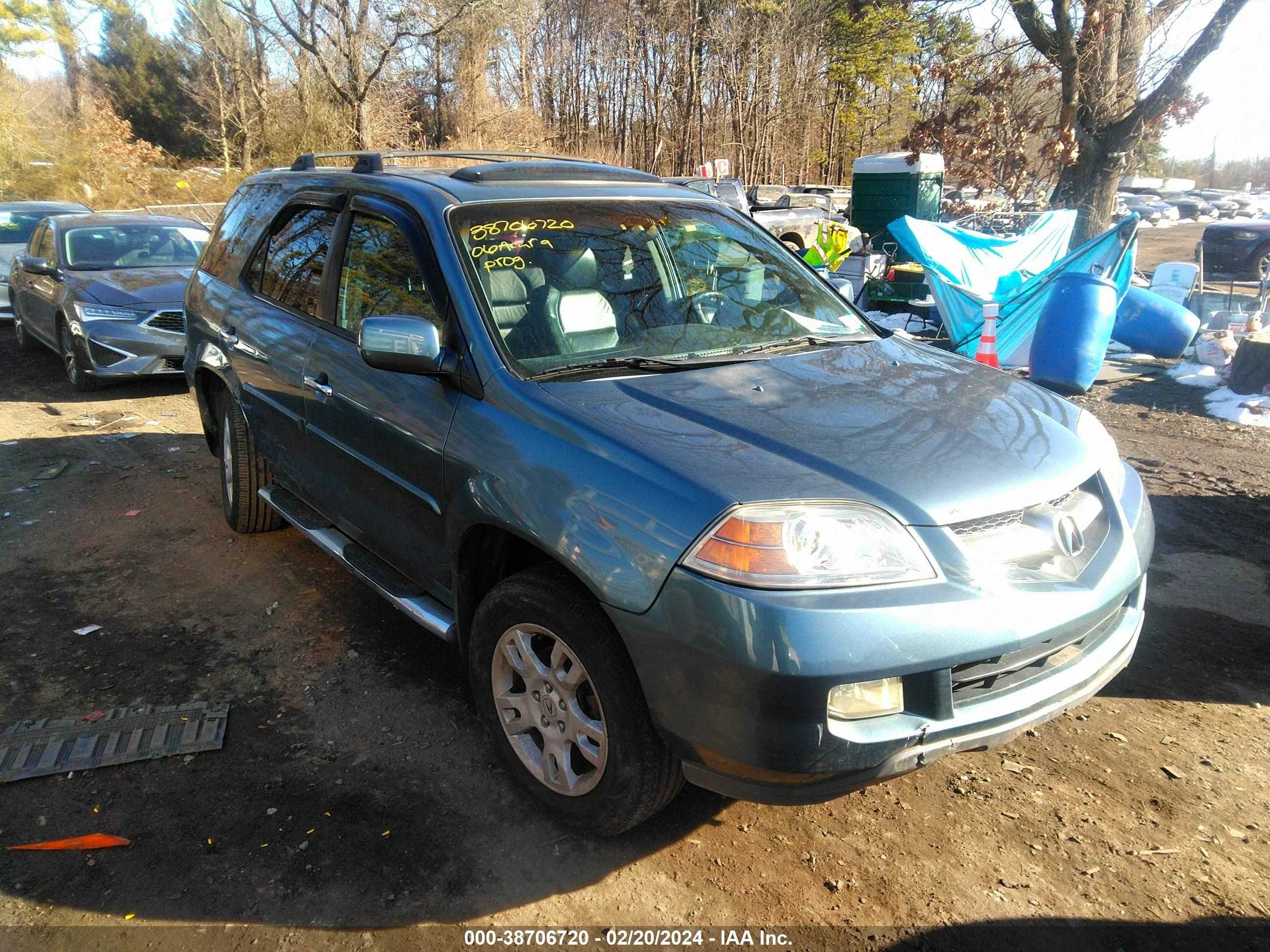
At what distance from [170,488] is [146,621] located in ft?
6.98

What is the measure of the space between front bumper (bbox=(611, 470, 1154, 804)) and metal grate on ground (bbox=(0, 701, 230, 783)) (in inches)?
76.3

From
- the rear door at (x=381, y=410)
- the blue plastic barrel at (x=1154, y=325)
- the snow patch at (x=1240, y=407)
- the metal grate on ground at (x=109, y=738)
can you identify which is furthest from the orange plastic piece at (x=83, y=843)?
the blue plastic barrel at (x=1154, y=325)

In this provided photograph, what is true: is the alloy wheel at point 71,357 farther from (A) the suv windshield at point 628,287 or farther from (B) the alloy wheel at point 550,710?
(B) the alloy wheel at point 550,710

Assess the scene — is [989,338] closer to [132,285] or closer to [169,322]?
[169,322]

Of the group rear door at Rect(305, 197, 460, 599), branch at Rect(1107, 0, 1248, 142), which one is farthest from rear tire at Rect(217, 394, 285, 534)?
branch at Rect(1107, 0, 1248, 142)

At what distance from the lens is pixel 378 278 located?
365 centimetres

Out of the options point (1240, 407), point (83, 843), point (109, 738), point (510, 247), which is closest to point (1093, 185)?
point (1240, 407)

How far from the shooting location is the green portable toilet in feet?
57.5

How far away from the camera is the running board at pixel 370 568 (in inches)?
131

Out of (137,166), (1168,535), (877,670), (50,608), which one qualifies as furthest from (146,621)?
(137,166)

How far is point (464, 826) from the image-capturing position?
2947 millimetres

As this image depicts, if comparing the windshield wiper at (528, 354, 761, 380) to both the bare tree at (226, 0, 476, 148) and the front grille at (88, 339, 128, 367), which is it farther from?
the bare tree at (226, 0, 476, 148)

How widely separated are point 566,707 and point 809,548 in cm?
90

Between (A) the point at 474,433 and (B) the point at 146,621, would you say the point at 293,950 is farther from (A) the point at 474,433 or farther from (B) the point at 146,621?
(B) the point at 146,621
